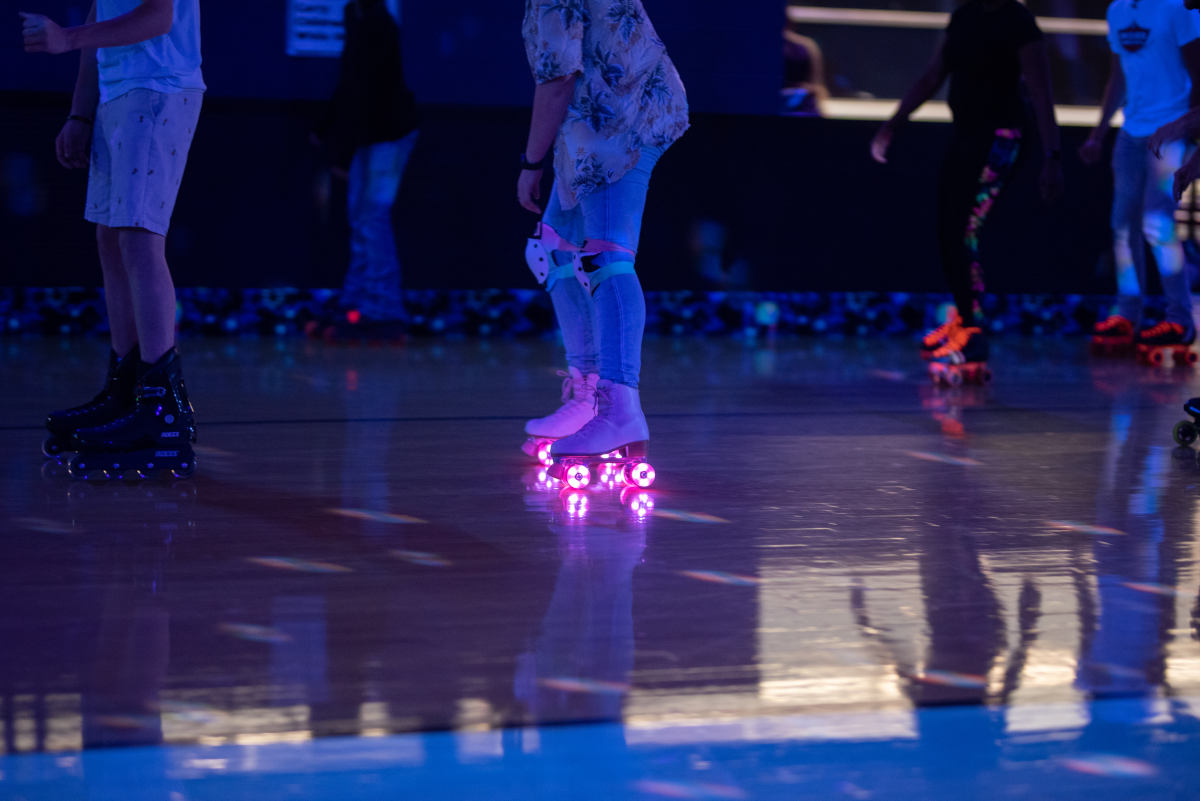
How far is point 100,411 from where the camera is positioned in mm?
2682

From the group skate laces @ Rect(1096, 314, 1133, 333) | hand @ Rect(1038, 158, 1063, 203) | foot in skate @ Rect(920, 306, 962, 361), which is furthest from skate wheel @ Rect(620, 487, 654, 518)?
skate laces @ Rect(1096, 314, 1133, 333)

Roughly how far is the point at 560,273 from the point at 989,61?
72.7 inches

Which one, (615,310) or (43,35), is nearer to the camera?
(43,35)

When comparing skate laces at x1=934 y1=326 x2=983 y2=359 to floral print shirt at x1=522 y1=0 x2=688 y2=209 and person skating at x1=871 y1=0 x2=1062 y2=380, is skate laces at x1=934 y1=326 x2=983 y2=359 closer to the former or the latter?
person skating at x1=871 y1=0 x2=1062 y2=380

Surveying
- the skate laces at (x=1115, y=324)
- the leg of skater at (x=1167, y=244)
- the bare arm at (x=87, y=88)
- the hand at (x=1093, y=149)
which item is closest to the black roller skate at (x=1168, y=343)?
the leg of skater at (x=1167, y=244)

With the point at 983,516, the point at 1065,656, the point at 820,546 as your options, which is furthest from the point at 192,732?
the point at 983,516

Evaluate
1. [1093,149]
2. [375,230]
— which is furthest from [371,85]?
[1093,149]

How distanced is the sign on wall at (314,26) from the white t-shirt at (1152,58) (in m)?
2.88

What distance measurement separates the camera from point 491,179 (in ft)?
18.7

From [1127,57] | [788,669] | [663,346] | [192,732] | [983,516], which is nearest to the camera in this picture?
[192,732]

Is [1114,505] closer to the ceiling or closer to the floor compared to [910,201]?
closer to the floor

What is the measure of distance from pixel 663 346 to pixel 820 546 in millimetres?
3269

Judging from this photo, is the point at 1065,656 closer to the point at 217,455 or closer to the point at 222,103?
the point at 217,455

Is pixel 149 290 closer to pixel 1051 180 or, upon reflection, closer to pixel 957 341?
pixel 957 341
